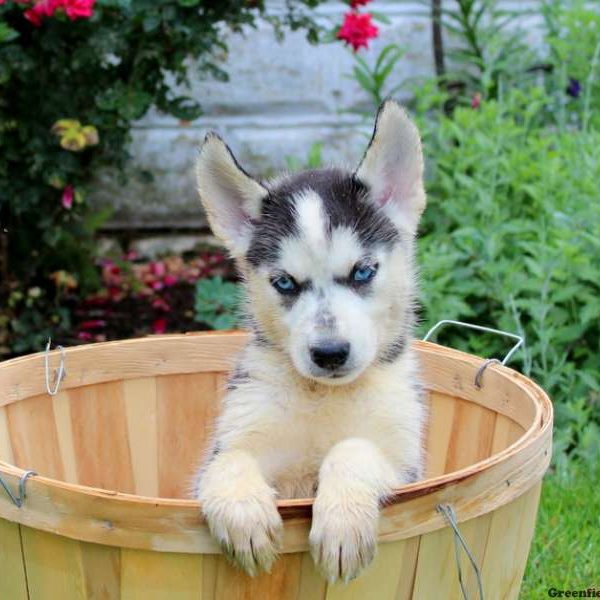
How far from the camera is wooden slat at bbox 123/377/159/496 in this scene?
4.05m

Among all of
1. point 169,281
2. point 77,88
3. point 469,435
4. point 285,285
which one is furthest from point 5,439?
point 169,281

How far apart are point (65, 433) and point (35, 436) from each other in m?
0.19

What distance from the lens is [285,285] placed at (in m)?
3.05

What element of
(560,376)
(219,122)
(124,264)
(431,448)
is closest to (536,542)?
(431,448)

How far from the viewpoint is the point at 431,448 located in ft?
13.2

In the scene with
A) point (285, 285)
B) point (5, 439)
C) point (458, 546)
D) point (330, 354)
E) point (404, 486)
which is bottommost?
point (5, 439)

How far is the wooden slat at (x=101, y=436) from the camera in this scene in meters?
3.90

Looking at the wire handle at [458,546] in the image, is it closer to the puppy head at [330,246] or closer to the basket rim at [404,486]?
the basket rim at [404,486]

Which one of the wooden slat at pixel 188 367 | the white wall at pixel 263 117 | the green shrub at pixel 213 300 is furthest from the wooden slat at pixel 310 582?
the white wall at pixel 263 117

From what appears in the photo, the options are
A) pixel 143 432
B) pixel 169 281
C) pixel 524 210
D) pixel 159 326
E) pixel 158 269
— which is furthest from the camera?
pixel 158 269

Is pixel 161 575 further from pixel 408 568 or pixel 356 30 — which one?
pixel 356 30

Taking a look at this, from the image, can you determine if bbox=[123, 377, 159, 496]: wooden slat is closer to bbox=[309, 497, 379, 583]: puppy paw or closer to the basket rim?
the basket rim

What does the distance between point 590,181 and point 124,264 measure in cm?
313

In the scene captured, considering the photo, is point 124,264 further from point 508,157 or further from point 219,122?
point 508,157
